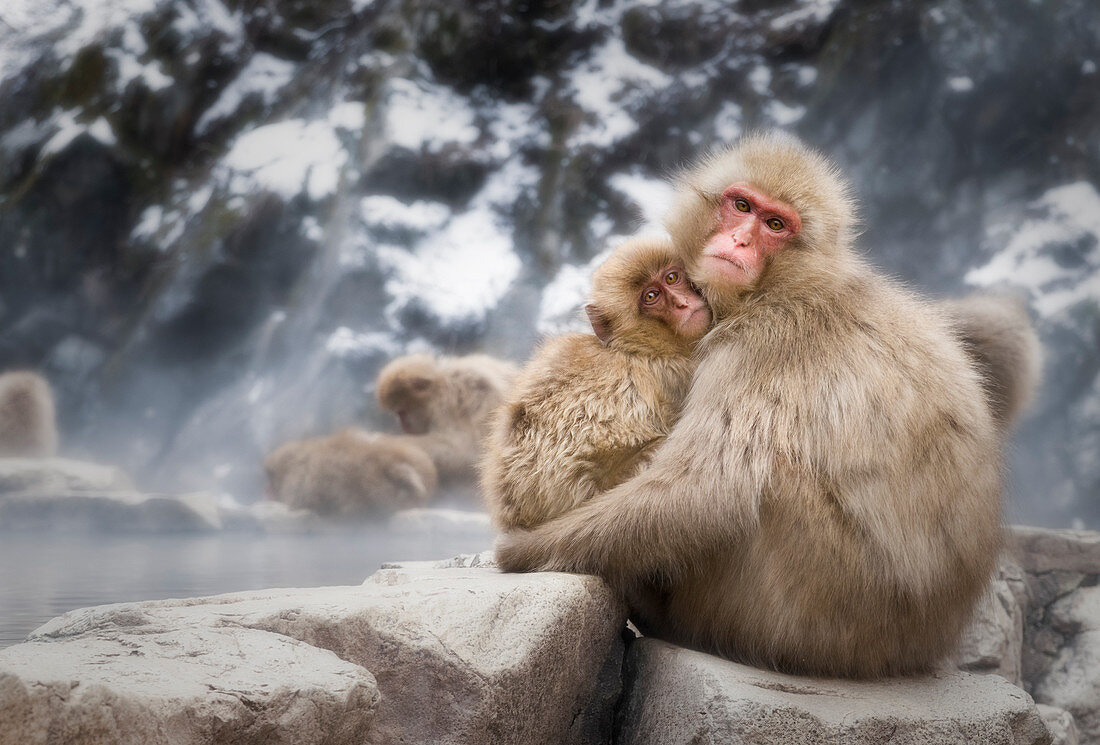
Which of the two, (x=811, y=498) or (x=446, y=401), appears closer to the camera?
(x=811, y=498)

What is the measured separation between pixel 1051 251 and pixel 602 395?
4.67 meters

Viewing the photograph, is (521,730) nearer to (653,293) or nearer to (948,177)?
(653,293)

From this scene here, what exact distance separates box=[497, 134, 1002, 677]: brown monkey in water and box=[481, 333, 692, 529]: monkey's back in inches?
3.8

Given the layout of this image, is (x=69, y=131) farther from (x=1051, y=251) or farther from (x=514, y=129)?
(x=1051, y=251)

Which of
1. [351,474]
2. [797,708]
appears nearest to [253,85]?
[351,474]

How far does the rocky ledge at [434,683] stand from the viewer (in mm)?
1138

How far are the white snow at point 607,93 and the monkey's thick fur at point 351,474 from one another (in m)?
2.05

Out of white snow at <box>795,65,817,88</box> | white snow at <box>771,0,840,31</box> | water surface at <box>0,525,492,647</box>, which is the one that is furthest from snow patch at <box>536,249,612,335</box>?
white snow at <box>771,0,840,31</box>

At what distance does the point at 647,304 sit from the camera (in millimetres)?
2143

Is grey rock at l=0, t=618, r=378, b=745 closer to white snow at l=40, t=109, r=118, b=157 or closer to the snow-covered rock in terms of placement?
the snow-covered rock

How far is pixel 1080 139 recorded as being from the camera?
18.1ft

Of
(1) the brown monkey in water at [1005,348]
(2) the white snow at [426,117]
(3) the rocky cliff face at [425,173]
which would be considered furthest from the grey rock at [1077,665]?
(2) the white snow at [426,117]

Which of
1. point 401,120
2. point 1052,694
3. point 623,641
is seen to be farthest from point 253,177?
point 1052,694

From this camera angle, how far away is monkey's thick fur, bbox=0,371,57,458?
2.78 m
